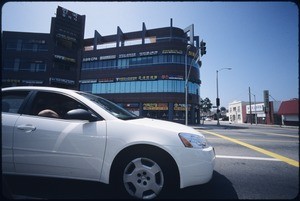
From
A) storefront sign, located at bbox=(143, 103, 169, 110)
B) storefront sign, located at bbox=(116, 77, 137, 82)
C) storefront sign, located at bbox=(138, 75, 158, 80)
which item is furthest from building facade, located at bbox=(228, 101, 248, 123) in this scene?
storefront sign, located at bbox=(116, 77, 137, 82)

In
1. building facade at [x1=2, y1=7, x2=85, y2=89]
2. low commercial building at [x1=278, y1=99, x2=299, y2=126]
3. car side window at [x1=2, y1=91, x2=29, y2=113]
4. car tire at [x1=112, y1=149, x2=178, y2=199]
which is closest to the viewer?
car tire at [x1=112, y1=149, x2=178, y2=199]

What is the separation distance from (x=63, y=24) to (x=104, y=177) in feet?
130

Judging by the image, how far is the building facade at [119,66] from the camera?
1294 inches

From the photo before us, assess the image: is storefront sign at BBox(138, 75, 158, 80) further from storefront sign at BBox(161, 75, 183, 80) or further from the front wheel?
the front wheel

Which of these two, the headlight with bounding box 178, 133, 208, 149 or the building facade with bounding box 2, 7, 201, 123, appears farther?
the building facade with bounding box 2, 7, 201, 123

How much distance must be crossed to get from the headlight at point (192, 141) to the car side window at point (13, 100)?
269cm

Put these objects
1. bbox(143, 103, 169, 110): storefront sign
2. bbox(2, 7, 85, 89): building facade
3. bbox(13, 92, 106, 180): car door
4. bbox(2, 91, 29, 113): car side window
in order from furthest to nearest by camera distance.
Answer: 1. bbox(2, 7, 85, 89): building facade
2. bbox(143, 103, 169, 110): storefront sign
3. bbox(2, 91, 29, 113): car side window
4. bbox(13, 92, 106, 180): car door

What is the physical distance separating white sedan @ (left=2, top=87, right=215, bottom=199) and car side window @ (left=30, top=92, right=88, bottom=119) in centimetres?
24

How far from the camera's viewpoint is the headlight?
2594 mm

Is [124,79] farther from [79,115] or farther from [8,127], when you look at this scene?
[79,115]

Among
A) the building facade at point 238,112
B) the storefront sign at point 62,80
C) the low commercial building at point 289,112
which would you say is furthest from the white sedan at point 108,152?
the building facade at point 238,112

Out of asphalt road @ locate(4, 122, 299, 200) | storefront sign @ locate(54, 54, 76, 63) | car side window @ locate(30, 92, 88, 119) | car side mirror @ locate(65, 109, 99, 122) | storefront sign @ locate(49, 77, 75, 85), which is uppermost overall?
storefront sign @ locate(54, 54, 76, 63)

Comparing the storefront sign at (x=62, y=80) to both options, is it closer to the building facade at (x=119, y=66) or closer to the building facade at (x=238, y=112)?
the building facade at (x=119, y=66)

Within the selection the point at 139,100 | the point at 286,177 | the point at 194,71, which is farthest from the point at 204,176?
the point at 194,71
